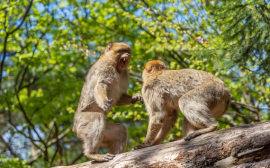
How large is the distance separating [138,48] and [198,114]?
29.0 ft

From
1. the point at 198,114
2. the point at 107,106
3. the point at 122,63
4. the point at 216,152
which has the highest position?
the point at 122,63

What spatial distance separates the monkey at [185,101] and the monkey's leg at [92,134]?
0.79m

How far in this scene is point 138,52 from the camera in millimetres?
15094

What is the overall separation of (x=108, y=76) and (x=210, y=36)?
454cm

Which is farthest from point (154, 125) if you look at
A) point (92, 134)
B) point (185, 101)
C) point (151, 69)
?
point (151, 69)

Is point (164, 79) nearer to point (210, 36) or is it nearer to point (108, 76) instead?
point (108, 76)

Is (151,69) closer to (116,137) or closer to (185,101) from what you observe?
(185,101)

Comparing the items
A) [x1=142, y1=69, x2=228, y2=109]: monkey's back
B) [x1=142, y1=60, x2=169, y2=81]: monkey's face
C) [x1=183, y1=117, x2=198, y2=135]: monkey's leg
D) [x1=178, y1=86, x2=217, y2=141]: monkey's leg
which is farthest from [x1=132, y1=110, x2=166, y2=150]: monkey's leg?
[x1=142, y1=60, x2=169, y2=81]: monkey's face

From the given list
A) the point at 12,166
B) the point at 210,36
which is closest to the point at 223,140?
the point at 210,36

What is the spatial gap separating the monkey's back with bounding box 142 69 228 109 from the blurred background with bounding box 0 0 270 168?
1937mm

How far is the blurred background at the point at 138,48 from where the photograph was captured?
9.15 m

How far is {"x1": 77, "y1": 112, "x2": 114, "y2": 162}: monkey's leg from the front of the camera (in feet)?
23.8

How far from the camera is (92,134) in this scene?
24.1 feet

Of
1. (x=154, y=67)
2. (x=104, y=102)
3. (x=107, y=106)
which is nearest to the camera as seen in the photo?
(x=107, y=106)
